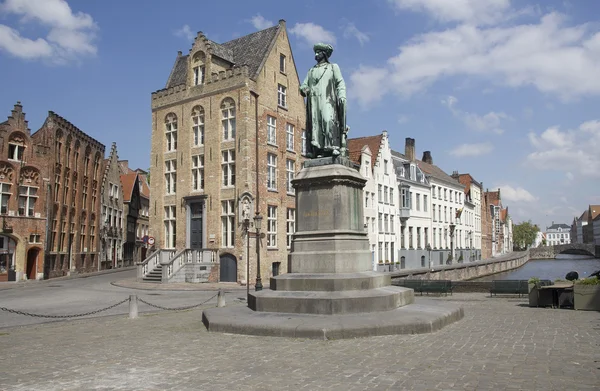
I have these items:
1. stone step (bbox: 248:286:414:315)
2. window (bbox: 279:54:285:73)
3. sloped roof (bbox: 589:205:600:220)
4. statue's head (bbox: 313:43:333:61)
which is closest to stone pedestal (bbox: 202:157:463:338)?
stone step (bbox: 248:286:414:315)

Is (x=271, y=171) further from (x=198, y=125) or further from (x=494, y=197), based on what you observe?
(x=494, y=197)

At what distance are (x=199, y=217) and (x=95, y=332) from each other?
22.0m

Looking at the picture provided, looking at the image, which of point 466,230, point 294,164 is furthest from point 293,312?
point 466,230

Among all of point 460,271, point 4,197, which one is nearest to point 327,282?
point 4,197

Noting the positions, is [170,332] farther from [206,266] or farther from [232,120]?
[232,120]

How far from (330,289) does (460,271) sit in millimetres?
35941

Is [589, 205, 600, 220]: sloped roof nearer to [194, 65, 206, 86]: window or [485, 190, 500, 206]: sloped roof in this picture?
[485, 190, 500, 206]: sloped roof

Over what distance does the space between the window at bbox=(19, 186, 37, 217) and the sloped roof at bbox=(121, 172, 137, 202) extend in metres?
19.3

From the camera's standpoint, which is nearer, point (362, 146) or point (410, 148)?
point (362, 146)

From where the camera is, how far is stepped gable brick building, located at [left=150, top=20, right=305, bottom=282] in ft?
103

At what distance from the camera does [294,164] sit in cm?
3566

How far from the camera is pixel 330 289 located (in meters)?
11.0

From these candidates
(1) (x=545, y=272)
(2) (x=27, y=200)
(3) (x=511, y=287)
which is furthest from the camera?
(1) (x=545, y=272)

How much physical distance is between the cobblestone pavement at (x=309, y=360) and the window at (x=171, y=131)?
984 inches
